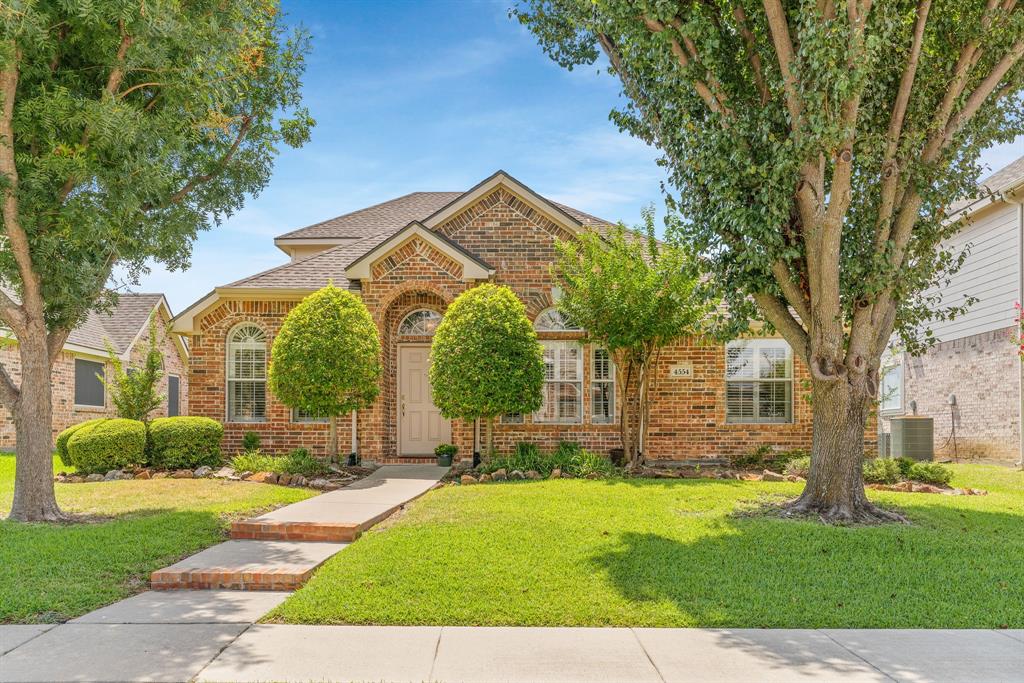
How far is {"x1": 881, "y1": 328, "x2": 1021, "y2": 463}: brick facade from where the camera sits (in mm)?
16047

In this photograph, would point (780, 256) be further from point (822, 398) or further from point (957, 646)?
point (957, 646)

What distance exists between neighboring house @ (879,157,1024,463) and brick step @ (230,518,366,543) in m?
12.0

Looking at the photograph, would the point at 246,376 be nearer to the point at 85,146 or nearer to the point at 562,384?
the point at 562,384

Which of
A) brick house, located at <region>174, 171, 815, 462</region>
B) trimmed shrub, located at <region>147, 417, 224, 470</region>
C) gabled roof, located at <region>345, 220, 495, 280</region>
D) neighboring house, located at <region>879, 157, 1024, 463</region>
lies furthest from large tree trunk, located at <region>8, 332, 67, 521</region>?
neighboring house, located at <region>879, 157, 1024, 463</region>

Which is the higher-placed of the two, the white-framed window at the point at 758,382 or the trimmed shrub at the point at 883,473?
the white-framed window at the point at 758,382

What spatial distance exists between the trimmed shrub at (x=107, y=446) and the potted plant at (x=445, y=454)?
5.48 meters

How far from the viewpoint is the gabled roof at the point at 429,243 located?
14078 millimetres

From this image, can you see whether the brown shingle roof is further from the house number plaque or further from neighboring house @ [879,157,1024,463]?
neighboring house @ [879,157,1024,463]

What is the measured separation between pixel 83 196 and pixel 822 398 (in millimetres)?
9440

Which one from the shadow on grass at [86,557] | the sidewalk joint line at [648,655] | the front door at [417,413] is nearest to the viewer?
the sidewalk joint line at [648,655]

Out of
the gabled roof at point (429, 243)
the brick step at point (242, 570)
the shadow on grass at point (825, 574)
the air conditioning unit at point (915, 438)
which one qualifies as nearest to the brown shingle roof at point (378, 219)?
the gabled roof at point (429, 243)

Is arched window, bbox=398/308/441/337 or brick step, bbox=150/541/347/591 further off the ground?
arched window, bbox=398/308/441/337

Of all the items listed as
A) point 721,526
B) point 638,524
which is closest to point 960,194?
point 721,526

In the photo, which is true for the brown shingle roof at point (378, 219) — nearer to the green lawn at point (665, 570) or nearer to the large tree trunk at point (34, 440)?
the large tree trunk at point (34, 440)
